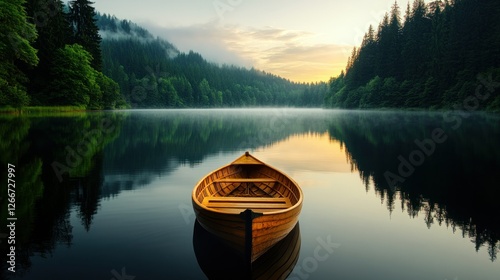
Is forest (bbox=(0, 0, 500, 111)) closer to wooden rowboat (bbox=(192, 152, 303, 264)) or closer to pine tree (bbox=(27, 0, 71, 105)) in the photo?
pine tree (bbox=(27, 0, 71, 105))

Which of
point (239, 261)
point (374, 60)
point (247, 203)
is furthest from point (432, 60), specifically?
point (239, 261)

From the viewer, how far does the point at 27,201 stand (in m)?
11.7

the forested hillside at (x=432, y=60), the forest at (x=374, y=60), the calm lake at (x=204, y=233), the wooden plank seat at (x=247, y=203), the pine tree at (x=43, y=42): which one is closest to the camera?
the calm lake at (x=204, y=233)

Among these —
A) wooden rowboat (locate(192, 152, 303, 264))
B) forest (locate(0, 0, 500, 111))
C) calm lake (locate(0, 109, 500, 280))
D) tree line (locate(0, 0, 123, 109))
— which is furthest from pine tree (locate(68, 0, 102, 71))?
wooden rowboat (locate(192, 152, 303, 264))

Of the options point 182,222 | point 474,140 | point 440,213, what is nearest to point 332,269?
point 182,222

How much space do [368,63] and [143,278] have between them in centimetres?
12310

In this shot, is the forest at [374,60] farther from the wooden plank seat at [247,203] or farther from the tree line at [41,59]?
the wooden plank seat at [247,203]

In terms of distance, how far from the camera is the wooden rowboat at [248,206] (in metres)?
7.00

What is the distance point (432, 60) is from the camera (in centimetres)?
8812

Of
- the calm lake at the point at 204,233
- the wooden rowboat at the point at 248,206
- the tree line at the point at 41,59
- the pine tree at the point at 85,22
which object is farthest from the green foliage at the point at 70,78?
the wooden rowboat at the point at 248,206

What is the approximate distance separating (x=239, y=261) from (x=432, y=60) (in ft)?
312

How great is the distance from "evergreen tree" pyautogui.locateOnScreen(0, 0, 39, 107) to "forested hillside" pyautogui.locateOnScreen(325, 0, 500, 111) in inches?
2733

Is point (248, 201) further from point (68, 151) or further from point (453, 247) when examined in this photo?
point (68, 151)

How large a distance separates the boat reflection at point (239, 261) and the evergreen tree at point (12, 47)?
41.5 meters
